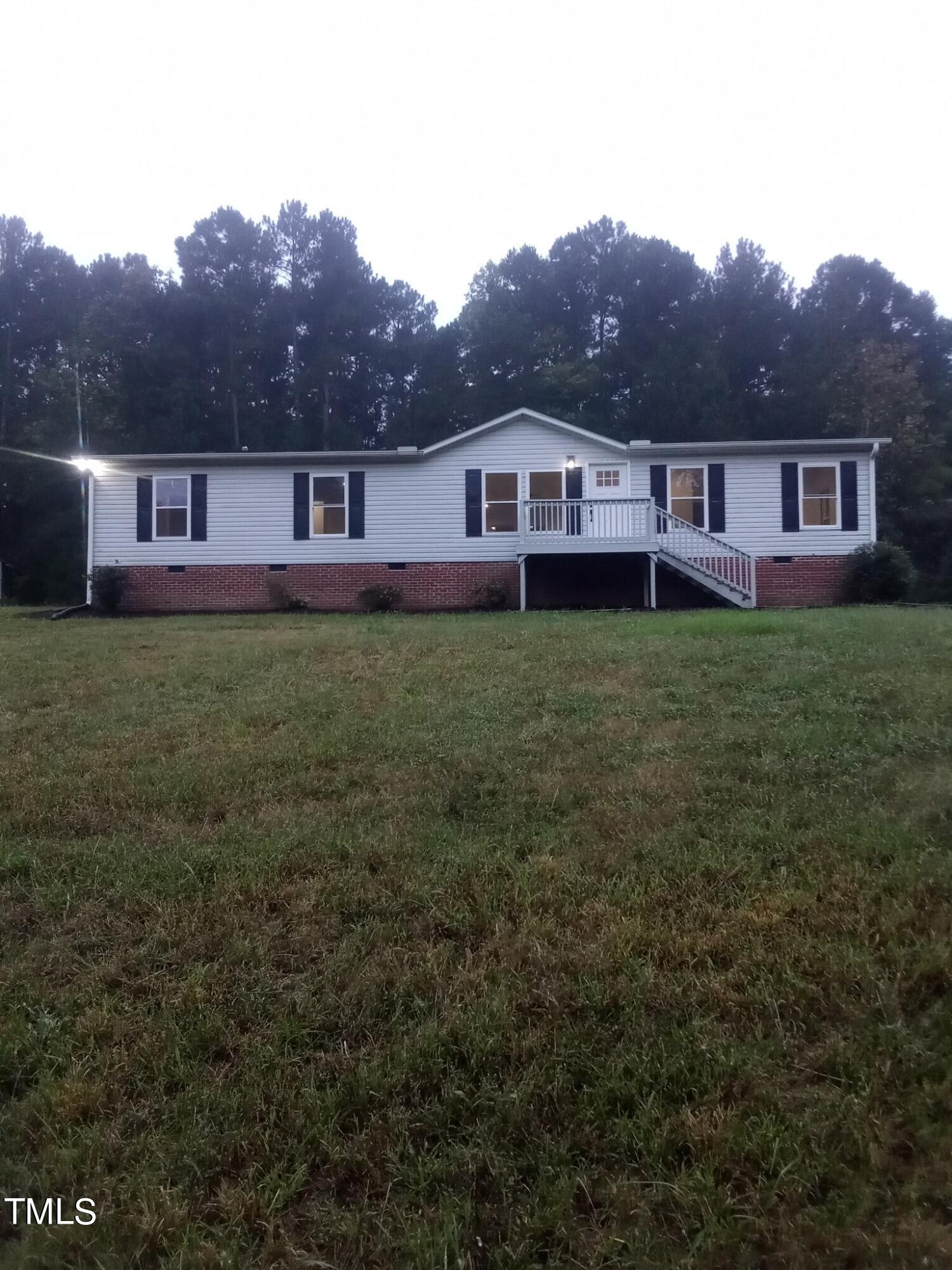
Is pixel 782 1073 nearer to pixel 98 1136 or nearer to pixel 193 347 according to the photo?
pixel 98 1136

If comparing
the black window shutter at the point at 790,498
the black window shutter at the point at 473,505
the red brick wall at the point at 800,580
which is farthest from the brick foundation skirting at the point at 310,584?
the black window shutter at the point at 790,498

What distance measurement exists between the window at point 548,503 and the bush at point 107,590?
8054 millimetres

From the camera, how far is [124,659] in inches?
398

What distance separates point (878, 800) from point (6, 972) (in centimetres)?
410

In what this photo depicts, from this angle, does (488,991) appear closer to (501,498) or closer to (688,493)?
(501,498)

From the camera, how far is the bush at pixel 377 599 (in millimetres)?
18234

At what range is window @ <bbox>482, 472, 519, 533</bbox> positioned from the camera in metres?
19.3

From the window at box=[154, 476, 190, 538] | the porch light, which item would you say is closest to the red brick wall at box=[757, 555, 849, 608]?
the window at box=[154, 476, 190, 538]

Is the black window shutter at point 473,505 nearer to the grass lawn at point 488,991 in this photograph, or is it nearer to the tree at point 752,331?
the grass lawn at point 488,991

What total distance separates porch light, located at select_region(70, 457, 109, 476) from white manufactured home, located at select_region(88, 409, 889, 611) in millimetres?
39

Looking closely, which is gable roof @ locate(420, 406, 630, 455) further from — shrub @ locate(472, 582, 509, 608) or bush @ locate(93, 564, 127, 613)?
bush @ locate(93, 564, 127, 613)

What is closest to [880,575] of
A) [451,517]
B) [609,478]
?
[609,478]

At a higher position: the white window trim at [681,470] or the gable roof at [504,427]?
the gable roof at [504,427]

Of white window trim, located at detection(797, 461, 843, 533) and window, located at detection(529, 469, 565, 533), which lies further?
white window trim, located at detection(797, 461, 843, 533)
